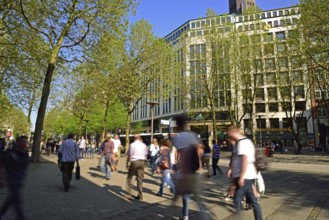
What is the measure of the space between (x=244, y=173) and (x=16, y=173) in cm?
442

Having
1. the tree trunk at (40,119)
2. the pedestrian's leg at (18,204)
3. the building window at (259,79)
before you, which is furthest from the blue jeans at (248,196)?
the building window at (259,79)

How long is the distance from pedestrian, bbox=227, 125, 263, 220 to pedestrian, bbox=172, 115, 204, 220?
26.8 inches

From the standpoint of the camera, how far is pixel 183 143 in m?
5.30

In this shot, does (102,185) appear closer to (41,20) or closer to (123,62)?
(41,20)

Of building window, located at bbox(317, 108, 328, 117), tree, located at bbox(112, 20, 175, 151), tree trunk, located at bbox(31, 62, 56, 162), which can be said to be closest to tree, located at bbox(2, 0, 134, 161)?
tree trunk, located at bbox(31, 62, 56, 162)

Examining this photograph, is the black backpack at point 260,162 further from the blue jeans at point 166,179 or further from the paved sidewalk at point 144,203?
the blue jeans at point 166,179

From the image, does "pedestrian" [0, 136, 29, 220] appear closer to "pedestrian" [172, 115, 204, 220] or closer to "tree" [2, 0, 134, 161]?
"pedestrian" [172, 115, 204, 220]

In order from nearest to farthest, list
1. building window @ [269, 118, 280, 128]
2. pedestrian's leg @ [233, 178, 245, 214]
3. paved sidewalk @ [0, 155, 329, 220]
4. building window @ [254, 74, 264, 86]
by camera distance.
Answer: pedestrian's leg @ [233, 178, 245, 214], paved sidewalk @ [0, 155, 329, 220], building window @ [254, 74, 264, 86], building window @ [269, 118, 280, 128]

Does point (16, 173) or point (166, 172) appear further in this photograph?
point (166, 172)

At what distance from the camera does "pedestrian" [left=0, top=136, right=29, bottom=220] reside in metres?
5.47

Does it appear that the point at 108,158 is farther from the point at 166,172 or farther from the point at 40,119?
the point at 40,119

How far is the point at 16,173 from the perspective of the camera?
18.6ft

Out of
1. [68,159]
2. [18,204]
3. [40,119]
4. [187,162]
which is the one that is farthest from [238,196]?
[40,119]

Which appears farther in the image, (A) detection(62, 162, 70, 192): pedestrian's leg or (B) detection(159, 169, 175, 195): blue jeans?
(A) detection(62, 162, 70, 192): pedestrian's leg
